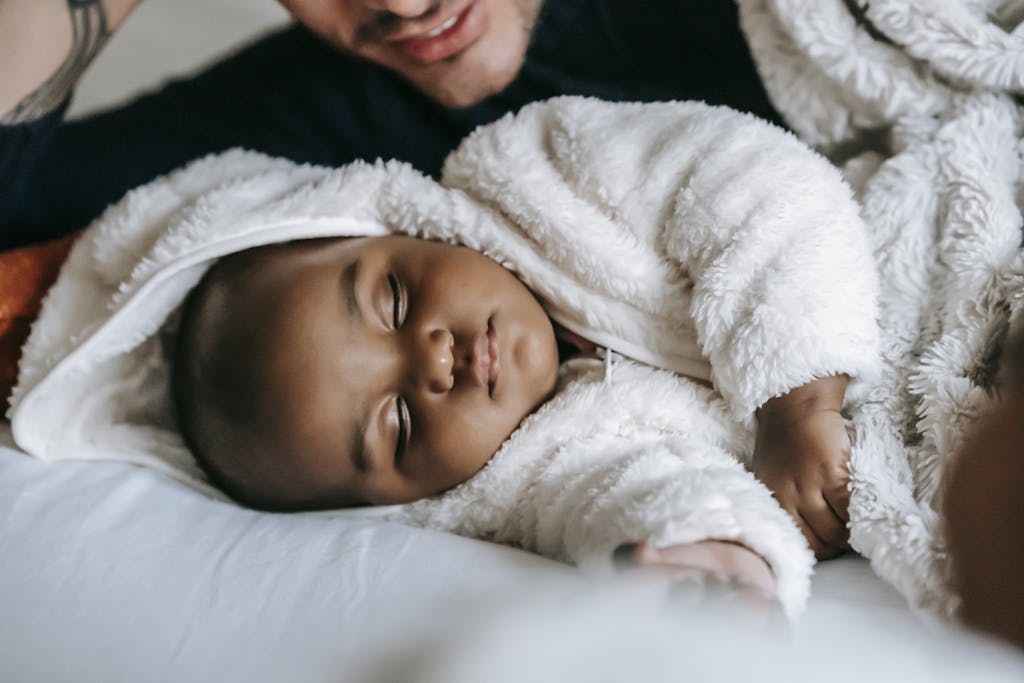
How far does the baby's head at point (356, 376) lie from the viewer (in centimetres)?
75

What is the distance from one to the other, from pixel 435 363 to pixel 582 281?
0.59 ft

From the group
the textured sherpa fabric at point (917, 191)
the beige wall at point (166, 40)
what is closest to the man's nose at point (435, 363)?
the textured sherpa fabric at point (917, 191)

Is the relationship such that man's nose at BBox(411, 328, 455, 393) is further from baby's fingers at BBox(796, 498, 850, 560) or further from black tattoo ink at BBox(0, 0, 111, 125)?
black tattoo ink at BBox(0, 0, 111, 125)

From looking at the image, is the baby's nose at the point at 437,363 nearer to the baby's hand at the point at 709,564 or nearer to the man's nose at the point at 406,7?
the baby's hand at the point at 709,564

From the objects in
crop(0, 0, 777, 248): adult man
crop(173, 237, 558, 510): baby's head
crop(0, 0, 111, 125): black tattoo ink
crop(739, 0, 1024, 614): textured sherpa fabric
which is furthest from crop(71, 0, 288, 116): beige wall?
crop(739, 0, 1024, 614): textured sherpa fabric

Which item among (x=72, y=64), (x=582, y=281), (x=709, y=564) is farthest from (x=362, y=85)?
(x=709, y=564)

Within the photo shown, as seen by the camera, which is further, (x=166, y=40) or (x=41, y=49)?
(x=166, y=40)

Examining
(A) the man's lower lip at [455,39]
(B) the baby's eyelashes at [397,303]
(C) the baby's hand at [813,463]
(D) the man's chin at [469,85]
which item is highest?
(A) the man's lower lip at [455,39]

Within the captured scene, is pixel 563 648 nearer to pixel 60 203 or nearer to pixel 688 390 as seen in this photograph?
pixel 688 390

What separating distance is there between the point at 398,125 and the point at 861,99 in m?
0.56

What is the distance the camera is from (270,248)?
2.78 feet

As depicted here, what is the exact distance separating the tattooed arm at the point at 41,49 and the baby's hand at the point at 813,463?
799mm

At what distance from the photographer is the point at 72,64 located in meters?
0.88

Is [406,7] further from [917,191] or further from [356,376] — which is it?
[917,191]
